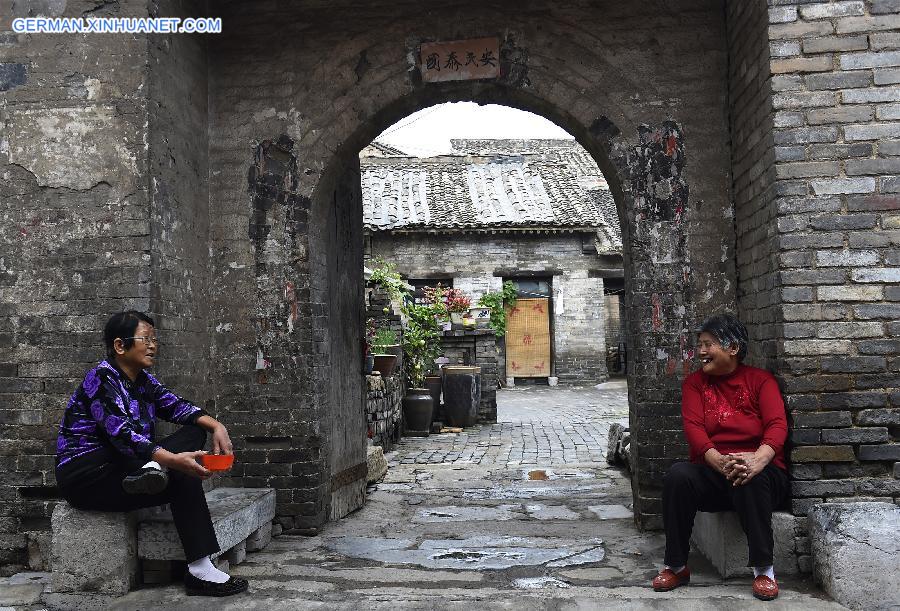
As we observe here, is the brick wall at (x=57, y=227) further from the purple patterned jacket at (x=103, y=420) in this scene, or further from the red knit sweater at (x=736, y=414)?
the red knit sweater at (x=736, y=414)

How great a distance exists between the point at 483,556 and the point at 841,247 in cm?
261

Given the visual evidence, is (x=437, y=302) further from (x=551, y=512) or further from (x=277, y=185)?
(x=277, y=185)

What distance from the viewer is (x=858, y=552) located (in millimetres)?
3162

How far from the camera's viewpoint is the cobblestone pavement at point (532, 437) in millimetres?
8266

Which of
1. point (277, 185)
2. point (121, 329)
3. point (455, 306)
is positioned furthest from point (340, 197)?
point (455, 306)

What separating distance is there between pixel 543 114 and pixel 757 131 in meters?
1.52

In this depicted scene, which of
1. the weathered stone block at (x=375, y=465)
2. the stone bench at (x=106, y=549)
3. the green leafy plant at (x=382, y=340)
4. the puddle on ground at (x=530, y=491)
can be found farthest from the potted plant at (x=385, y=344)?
the stone bench at (x=106, y=549)

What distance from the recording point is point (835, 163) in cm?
353

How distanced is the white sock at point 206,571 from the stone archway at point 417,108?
124cm

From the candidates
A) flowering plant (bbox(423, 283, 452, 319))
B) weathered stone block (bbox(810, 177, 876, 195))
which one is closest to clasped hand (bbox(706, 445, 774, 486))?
weathered stone block (bbox(810, 177, 876, 195))

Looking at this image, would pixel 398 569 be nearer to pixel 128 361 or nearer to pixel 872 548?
pixel 128 361

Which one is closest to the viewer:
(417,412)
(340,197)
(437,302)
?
(340,197)

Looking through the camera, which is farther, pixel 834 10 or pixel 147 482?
pixel 834 10

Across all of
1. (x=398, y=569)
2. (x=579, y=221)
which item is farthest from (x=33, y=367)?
(x=579, y=221)
